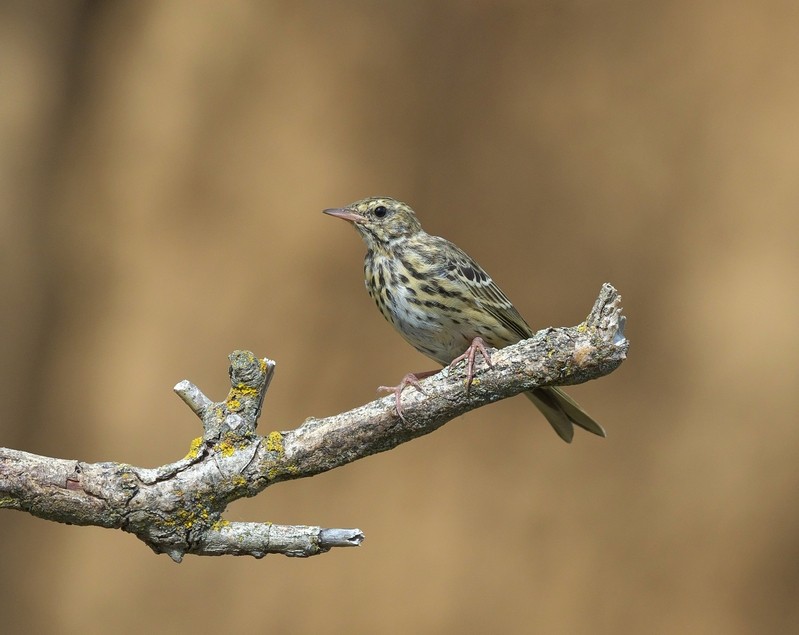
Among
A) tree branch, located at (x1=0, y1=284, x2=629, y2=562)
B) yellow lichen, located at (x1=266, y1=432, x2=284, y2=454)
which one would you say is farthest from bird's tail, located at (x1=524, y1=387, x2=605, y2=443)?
yellow lichen, located at (x1=266, y1=432, x2=284, y2=454)

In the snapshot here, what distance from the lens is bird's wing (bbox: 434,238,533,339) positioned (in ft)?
11.6

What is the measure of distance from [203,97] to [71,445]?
249 centimetres

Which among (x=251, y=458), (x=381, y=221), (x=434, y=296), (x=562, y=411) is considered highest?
(x=381, y=221)

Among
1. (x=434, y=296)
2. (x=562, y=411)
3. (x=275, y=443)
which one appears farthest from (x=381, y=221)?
(x=275, y=443)

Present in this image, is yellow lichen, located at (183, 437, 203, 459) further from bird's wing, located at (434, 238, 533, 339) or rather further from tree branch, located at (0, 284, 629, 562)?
Result: bird's wing, located at (434, 238, 533, 339)

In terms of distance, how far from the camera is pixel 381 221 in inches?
147

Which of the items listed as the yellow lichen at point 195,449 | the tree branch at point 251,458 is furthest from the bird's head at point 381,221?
the yellow lichen at point 195,449

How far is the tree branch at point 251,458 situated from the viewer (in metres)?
2.36

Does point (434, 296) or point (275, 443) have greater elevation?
point (434, 296)

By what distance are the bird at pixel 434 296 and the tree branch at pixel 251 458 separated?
837mm

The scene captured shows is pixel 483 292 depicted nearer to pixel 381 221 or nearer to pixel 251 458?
pixel 381 221

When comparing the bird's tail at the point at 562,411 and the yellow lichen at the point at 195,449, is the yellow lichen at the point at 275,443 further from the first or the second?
the bird's tail at the point at 562,411

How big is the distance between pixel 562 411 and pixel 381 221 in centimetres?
107

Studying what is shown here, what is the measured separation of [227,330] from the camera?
5988 millimetres
